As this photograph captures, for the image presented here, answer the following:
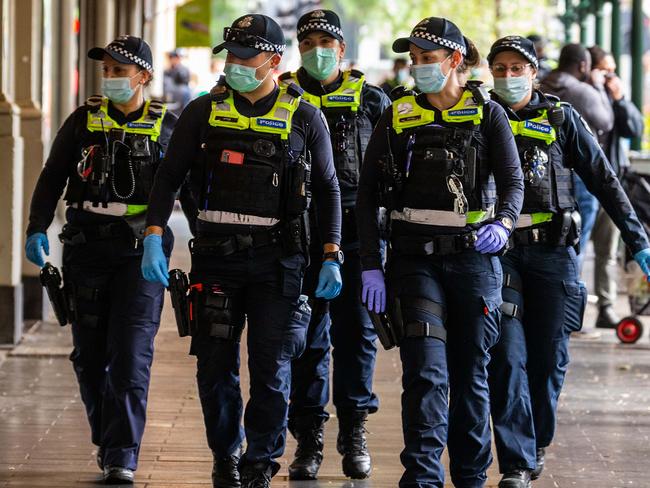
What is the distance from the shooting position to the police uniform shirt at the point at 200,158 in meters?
6.50

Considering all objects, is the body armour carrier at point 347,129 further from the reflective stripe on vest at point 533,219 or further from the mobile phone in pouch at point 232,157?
the mobile phone in pouch at point 232,157

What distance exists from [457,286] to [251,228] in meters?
0.87

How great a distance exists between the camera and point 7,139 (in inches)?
447

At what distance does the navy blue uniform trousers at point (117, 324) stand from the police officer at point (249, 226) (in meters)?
0.56

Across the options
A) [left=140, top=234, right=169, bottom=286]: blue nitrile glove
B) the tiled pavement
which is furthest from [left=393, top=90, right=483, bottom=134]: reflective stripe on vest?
the tiled pavement

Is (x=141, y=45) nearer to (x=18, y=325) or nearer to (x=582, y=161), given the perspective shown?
(x=582, y=161)

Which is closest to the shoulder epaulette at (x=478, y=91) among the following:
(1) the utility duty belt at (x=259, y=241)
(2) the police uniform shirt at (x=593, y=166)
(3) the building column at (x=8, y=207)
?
(2) the police uniform shirt at (x=593, y=166)

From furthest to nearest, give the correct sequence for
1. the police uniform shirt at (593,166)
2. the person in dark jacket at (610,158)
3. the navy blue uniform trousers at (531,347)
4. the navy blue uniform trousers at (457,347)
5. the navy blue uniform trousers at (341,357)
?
the person in dark jacket at (610,158) < the navy blue uniform trousers at (341,357) < the police uniform shirt at (593,166) < the navy blue uniform trousers at (531,347) < the navy blue uniform trousers at (457,347)

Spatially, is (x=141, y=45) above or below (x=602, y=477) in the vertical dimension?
above

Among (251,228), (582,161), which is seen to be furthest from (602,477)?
(251,228)

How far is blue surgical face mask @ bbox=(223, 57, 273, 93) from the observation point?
645 cm

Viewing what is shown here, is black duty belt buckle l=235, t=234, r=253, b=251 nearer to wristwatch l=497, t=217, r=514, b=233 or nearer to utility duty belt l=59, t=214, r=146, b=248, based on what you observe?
utility duty belt l=59, t=214, r=146, b=248

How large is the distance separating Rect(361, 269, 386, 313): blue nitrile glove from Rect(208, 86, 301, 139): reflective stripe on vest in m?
0.67

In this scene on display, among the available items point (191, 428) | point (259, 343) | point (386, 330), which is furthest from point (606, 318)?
point (259, 343)
